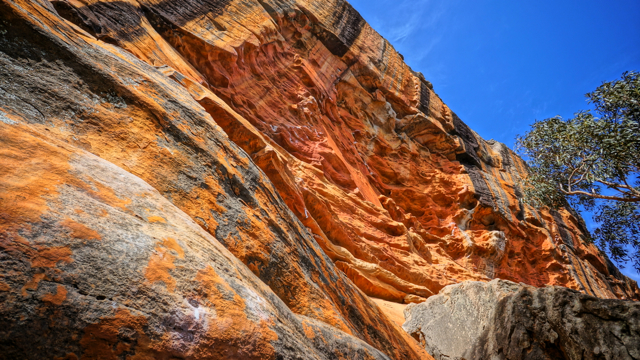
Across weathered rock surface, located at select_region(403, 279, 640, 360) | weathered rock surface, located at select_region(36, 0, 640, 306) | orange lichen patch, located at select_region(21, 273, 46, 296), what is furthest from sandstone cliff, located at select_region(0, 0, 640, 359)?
weathered rock surface, located at select_region(403, 279, 640, 360)

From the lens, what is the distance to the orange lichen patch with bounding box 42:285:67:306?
223cm

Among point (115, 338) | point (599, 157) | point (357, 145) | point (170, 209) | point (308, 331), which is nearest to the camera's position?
point (115, 338)

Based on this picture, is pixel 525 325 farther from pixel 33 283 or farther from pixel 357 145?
pixel 357 145

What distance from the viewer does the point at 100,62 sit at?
5422 mm

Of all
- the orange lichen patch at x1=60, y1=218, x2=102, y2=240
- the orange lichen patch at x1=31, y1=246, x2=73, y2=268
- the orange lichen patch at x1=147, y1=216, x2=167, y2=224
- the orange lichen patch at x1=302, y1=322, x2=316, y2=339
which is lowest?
the orange lichen patch at x1=31, y1=246, x2=73, y2=268

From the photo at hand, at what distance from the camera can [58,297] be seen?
228 cm

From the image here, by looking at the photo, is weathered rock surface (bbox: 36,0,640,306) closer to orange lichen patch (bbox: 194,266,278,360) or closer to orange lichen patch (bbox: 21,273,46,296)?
orange lichen patch (bbox: 194,266,278,360)

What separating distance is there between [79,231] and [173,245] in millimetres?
739

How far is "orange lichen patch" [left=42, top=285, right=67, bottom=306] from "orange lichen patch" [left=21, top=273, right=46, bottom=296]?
0.31ft

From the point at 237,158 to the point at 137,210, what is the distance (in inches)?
110

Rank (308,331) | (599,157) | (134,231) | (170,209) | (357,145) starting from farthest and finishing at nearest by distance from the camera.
→ (357,145) → (599,157) → (308,331) → (170,209) → (134,231)

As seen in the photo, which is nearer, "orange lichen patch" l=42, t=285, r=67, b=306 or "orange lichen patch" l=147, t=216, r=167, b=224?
"orange lichen patch" l=42, t=285, r=67, b=306

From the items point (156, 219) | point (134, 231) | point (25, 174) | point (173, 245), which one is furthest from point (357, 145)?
point (25, 174)

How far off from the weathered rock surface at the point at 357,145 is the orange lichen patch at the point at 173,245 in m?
1.74
